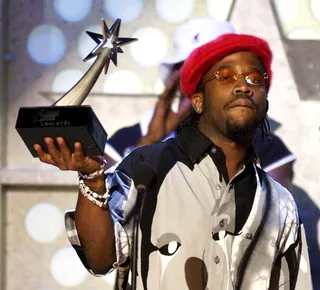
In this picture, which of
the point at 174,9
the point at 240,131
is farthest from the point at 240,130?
the point at 174,9

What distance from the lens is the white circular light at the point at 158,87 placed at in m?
3.08

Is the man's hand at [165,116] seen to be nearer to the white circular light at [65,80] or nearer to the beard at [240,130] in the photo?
the white circular light at [65,80]

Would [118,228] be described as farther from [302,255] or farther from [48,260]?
[48,260]

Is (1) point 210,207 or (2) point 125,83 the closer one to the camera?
(1) point 210,207

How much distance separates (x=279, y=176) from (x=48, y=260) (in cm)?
114

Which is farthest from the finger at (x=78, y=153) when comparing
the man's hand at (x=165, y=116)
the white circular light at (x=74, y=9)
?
the white circular light at (x=74, y=9)

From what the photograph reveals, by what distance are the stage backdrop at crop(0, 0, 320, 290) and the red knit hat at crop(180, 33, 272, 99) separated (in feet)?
2.93

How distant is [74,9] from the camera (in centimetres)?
312

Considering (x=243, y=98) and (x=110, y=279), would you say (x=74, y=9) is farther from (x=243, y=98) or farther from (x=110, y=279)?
(x=243, y=98)

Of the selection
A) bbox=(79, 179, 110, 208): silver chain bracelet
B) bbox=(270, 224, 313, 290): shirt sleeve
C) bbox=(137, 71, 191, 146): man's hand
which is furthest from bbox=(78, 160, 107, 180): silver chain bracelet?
bbox=(137, 71, 191, 146): man's hand

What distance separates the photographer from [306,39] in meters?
3.09

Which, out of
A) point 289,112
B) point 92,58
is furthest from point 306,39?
point 92,58

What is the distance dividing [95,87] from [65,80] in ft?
0.49

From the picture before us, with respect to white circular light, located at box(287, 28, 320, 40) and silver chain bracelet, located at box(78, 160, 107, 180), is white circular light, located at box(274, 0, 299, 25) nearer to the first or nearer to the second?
white circular light, located at box(287, 28, 320, 40)
